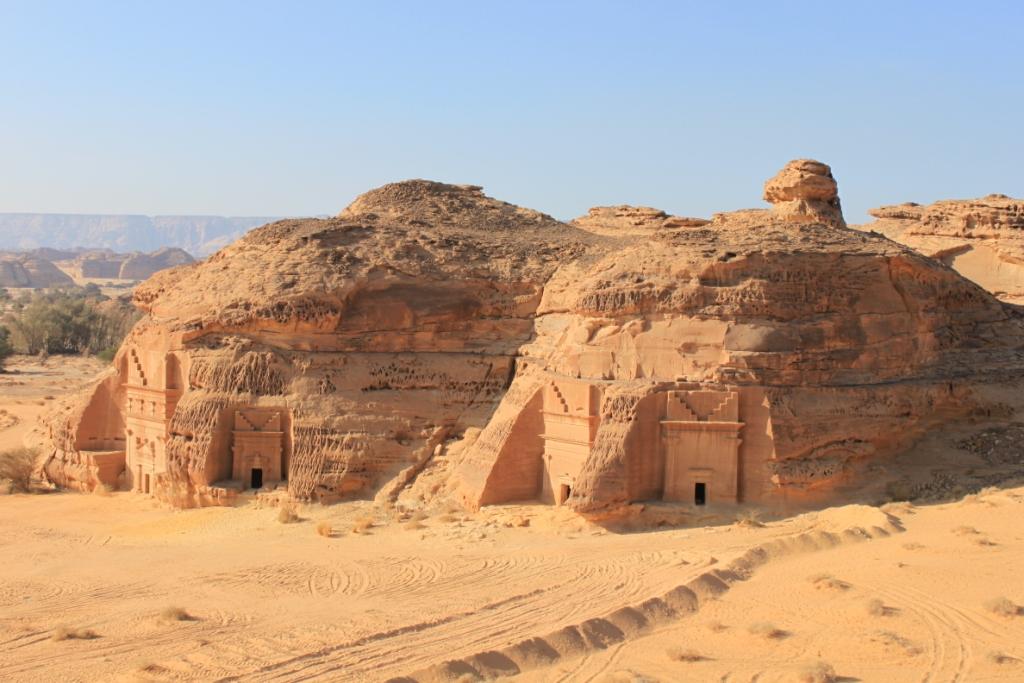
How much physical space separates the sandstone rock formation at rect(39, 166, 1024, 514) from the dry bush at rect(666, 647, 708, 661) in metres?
5.76

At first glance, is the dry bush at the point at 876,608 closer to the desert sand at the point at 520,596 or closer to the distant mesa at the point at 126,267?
the desert sand at the point at 520,596

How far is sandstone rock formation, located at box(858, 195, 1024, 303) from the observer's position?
3900 centimetres

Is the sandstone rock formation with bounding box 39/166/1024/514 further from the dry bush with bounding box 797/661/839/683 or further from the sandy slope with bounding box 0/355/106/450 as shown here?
the sandy slope with bounding box 0/355/106/450

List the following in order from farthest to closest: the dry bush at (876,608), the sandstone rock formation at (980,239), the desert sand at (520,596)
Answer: the sandstone rock formation at (980,239) → the dry bush at (876,608) → the desert sand at (520,596)

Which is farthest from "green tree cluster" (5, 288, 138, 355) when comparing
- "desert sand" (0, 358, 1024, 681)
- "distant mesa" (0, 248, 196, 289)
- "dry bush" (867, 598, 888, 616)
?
"distant mesa" (0, 248, 196, 289)

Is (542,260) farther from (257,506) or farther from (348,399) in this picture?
(257,506)

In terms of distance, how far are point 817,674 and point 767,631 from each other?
1.62 metres

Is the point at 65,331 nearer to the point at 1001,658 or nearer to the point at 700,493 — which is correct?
the point at 700,493

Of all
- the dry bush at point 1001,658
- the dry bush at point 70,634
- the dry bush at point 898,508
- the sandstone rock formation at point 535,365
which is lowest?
the dry bush at point 70,634

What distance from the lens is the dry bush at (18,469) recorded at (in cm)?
2697

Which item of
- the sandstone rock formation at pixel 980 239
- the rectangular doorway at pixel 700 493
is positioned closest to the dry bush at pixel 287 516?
the rectangular doorway at pixel 700 493

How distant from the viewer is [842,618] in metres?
15.9

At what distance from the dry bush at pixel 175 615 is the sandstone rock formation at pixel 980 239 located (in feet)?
99.6

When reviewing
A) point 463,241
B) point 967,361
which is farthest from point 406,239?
point 967,361
